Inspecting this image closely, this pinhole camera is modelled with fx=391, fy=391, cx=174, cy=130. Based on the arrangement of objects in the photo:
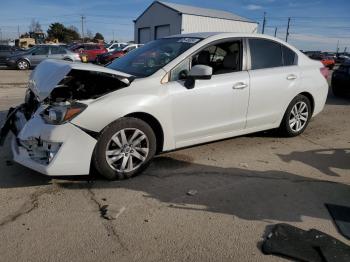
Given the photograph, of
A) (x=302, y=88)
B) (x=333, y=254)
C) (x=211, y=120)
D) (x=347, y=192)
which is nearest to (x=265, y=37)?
(x=302, y=88)

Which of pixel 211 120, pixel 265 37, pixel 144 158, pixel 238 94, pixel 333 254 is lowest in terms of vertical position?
pixel 333 254

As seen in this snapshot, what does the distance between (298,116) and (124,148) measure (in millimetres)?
3265

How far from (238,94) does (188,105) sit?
2.82ft

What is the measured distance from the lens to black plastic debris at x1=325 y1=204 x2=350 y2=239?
3473 millimetres

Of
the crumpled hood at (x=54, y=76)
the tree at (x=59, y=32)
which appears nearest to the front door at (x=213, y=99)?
the crumpled hood at (x=54, y=76)

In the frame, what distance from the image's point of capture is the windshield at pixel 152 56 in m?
4.89

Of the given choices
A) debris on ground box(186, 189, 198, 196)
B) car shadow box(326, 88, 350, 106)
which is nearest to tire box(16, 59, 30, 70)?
car shadow box(326, 88, 350, 106)

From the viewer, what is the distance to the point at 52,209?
3701 millimetres

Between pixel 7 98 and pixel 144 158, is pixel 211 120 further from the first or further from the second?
pixel 7 98

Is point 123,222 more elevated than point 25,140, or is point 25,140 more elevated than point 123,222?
point 25,140

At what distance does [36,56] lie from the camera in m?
22.2

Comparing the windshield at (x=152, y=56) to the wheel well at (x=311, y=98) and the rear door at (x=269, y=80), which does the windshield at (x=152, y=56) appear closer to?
the rear door at (x=269, y=80)

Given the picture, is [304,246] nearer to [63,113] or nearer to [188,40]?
[63,113]

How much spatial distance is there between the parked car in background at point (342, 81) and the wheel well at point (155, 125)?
8.41 meters
